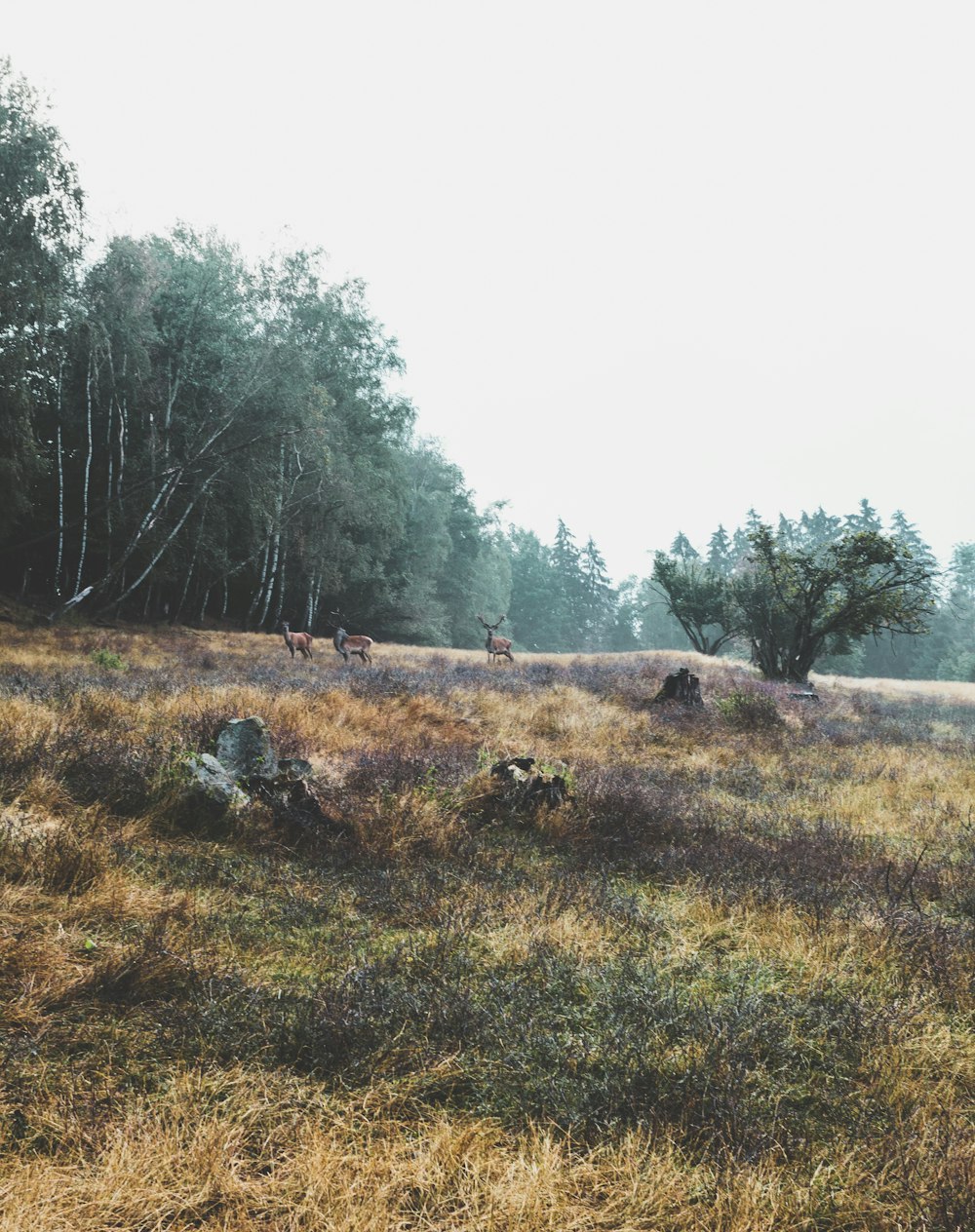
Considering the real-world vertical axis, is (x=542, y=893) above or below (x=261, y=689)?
below

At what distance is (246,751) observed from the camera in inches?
199

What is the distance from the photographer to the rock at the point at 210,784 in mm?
4246

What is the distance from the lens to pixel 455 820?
4758mm

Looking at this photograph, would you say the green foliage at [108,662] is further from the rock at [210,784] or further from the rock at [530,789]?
the rock at [530,789]

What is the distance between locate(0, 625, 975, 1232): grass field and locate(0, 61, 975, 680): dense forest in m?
5.97

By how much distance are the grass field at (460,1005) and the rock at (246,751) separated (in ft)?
1.08

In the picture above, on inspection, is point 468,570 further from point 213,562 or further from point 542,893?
point 542,893

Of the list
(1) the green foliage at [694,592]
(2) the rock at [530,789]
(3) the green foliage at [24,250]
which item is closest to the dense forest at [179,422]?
(3) the green foliage at [24,250]

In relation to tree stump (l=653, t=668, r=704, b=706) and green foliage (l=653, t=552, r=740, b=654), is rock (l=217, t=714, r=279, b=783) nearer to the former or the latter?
tree stump (l=653, t=668, r=704, b=706)

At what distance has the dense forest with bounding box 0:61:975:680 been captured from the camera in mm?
14133

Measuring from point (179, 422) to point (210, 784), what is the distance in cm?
1992

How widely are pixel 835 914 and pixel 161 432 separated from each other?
74.3ft

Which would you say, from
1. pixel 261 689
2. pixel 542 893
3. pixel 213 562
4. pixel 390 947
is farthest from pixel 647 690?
pixel 213 562

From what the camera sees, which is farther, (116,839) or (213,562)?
(213,562)
